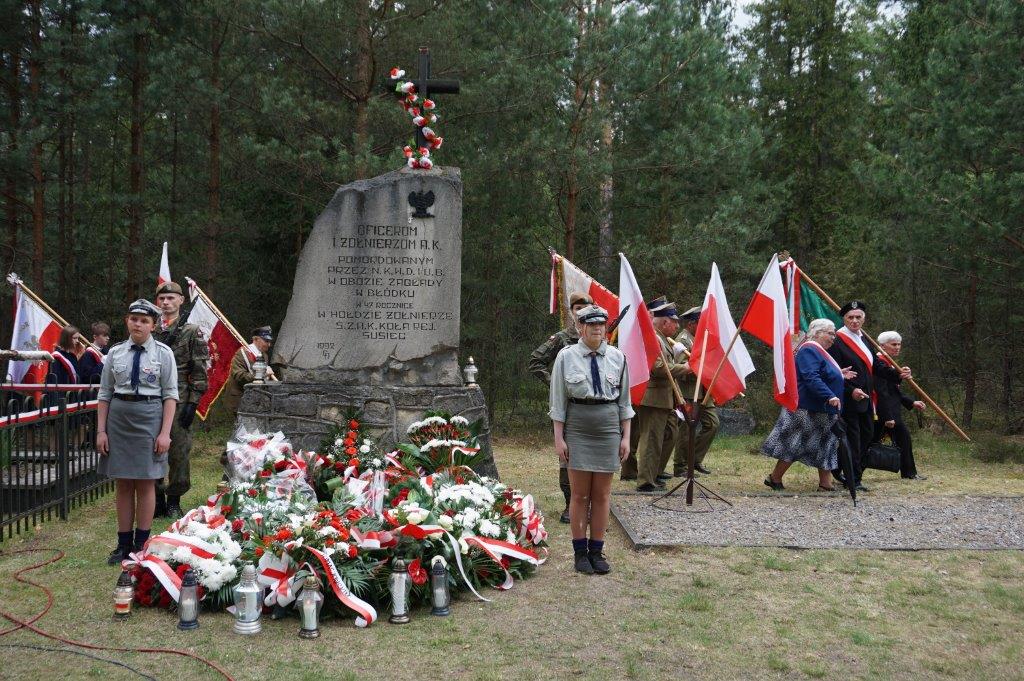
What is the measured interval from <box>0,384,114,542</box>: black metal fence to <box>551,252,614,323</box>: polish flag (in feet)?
15.2

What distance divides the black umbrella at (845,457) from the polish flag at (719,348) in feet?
3.58

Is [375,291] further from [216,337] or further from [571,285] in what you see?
[216,337]

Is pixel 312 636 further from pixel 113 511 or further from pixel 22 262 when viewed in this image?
pixel 22 262

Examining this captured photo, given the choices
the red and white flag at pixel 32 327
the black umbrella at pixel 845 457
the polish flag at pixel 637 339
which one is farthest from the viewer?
the red and white flag at pixel 32 327

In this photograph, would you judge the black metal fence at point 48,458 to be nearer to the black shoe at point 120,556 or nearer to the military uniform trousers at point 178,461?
the military uniform trousers at point 178,461

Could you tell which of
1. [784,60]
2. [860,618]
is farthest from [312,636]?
[784,60]

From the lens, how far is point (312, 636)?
4551mm

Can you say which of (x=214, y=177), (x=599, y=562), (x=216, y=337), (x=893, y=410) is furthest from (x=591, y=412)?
(x=214, y=177)

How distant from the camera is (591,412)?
582cm

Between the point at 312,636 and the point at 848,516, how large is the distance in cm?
512

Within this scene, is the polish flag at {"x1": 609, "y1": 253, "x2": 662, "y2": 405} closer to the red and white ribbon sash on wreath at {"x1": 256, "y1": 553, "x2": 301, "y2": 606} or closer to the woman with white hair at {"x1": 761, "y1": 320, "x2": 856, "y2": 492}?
→ the woman with white hair at {"x1": 761, "y1": 320, "x2": 856, "y2": 492}

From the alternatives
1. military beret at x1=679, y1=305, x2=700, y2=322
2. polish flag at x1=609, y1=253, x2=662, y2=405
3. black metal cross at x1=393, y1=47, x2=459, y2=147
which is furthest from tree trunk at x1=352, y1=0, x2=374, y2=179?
polish flag at x1=609, y1=253, x2=662, y2=405

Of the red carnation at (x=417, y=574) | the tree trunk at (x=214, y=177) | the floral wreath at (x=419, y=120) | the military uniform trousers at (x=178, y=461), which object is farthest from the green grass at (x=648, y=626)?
the tree trunk at (x=214, y=177)

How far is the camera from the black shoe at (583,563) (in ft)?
19.3
